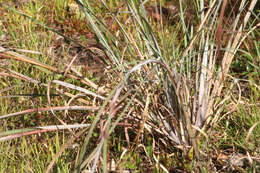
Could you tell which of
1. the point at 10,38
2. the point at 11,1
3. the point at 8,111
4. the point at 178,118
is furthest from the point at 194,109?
the point at 11,1

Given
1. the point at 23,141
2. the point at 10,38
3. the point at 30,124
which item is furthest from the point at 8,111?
the point at 10,38

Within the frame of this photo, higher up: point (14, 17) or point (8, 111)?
point (14, 17)

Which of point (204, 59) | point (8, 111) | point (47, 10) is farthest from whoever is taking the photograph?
point (47, 10)

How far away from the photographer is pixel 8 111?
166 centimetres

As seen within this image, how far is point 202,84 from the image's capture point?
143 centimetres

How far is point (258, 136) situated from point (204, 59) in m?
0.41

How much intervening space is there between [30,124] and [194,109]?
2.93 ft

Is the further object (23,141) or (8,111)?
(8,111)

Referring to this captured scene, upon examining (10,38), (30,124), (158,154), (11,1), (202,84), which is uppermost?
(11,1)

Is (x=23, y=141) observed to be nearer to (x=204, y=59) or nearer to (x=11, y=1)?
(x=204, y=59)

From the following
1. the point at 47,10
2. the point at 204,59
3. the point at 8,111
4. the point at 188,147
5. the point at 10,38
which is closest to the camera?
the point at 188,147

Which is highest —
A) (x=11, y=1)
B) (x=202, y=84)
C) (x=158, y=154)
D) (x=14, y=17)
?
(x=11, y=1)

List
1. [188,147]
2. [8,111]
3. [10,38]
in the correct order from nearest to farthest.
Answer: [188,147] → [8,111] → [10,38]

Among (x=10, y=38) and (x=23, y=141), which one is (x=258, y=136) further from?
(x=10, y=38)
